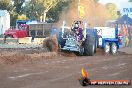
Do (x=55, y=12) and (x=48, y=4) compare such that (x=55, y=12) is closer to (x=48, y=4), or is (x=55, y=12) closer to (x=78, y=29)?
(x=48, y=4)

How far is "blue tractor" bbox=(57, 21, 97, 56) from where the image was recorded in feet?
81.5

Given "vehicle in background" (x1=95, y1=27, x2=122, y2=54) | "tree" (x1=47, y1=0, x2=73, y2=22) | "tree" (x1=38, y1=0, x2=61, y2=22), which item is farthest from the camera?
"tree" (x1=47, y1=0, x2=73, y2=22)

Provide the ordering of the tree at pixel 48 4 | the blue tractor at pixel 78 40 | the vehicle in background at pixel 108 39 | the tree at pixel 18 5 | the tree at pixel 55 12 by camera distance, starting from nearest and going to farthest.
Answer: the blue tractor at pixel 78 40, the vehicle in background at pixel 108 39, the tree at pixel 48 4, the tree at pixel 55 12, the tree at pixel 18 5

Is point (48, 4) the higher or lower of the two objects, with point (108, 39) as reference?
higher

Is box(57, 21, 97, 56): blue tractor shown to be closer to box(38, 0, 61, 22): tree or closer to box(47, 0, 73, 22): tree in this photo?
box(38, 0, 61, 22): tree

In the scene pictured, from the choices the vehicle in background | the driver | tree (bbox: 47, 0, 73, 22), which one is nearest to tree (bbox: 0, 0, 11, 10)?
tree (bbox: 47, 0, 73, 22)

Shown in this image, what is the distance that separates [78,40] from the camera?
81.7 ft

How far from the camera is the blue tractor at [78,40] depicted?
24828 millimetres

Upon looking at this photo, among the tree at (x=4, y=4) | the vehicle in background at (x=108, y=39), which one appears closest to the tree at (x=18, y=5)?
the tree at (x=4, y=4)

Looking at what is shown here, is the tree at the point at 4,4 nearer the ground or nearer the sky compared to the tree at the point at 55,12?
nearer the sky

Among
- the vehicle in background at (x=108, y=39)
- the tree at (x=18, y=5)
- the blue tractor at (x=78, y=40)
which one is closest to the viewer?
the blue tractor at (x=78, y=40)

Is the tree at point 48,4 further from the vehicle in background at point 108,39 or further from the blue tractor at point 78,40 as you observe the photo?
the blue tractor at point 78,40

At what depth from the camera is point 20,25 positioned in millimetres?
51625

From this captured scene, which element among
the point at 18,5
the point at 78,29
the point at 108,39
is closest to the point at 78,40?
the point at 78,29
